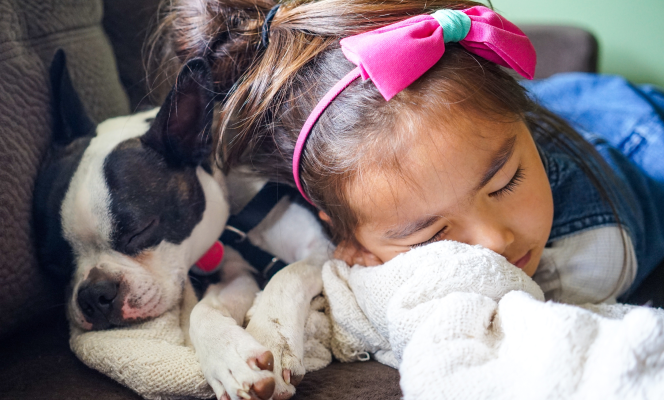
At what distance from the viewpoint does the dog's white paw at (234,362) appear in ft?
2.19

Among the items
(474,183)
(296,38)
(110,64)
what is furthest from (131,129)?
(474,183)

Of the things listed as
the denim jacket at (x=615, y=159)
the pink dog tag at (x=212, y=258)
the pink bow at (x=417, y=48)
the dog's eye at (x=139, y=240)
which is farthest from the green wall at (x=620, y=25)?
the dog's eye at (x=139, y=240)

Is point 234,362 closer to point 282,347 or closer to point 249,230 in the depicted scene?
point 282,347

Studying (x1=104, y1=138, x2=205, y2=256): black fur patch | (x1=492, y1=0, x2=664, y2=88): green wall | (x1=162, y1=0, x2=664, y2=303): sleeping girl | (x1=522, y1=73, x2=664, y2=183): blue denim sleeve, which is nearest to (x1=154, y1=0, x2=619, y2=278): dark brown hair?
(x1=162, y1=0, x2=664, y2=303): sleeping girl

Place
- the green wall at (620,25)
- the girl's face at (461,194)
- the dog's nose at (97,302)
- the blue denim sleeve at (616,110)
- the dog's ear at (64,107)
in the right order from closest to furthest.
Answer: the girl's face at (461,194), the dog's nose at (97,302), the dog's ear at (64,107), the blue denim sleeve at (616,110), the green wall at (620,25)

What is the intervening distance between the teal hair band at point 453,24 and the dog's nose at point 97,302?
71 cm

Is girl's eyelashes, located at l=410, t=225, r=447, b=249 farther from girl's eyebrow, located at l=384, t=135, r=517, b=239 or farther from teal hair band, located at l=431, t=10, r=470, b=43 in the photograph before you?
teal hair band, located at l=431, t=10, r=470, b=43

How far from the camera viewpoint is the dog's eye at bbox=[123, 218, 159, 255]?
94 cm

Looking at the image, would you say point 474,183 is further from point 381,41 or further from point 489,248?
point 381,41

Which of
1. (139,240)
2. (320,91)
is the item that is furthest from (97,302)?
(320,91)

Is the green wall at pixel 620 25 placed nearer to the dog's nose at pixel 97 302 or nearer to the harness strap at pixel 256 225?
the harness strap at pixel 256 225

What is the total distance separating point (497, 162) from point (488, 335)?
0.29 meters

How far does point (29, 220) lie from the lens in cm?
88

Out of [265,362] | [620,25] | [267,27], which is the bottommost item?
[265,362]
